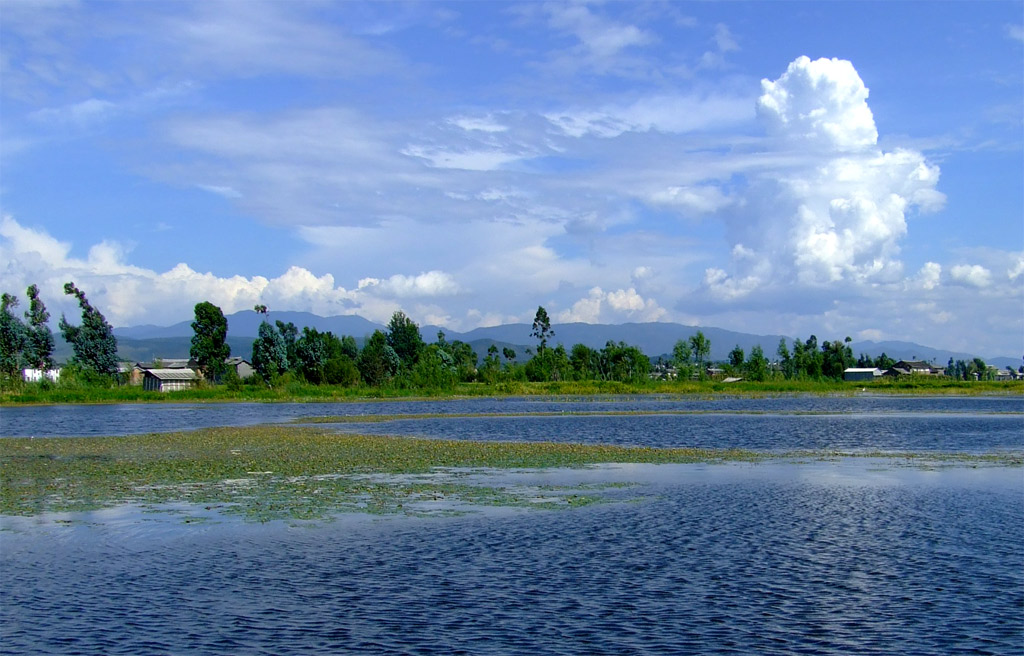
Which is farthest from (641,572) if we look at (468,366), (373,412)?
(468,366)

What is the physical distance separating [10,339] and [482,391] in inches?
2438

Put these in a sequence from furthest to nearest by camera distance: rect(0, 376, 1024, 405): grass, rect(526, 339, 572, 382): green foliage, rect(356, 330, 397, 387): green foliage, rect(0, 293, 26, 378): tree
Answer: rect(356, 330, 397, 387): green foliage, rect(526, 339, 572, 382): green foliage, rect(0, 293, 26, 378): tree, rect(0, 376, 1024, 405): grass

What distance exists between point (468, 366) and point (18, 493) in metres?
121

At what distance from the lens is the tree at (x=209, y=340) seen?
141 m

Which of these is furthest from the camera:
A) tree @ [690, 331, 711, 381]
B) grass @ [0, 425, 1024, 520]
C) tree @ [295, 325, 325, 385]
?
tree @ [690, 331, 711, 381]

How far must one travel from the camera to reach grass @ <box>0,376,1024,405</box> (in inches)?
4144

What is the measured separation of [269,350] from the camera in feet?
448

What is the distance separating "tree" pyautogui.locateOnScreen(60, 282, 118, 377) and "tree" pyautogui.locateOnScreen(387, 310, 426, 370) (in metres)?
58.2

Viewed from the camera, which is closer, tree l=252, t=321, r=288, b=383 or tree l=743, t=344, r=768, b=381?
tree l=252, t=321, r=288, b=383

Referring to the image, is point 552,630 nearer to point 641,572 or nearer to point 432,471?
point 641,572

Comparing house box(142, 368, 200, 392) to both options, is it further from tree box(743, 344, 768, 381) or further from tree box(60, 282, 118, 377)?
tree box(743, 344, 768, 381)

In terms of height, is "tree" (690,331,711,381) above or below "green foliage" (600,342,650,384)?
above

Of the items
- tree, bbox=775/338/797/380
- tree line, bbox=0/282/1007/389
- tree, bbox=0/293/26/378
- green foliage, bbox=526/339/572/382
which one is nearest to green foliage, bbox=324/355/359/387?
tree line, bbox=0/282/1007/389

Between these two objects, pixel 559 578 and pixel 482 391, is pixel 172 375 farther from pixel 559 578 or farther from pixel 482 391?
pixel 559 578
